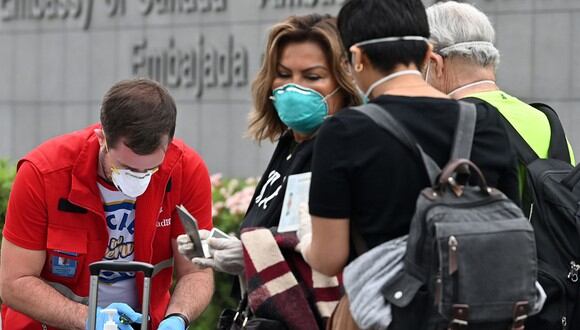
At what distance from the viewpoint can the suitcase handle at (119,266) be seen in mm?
4074

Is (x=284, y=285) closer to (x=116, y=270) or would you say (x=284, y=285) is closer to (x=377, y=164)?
(x=377, y=164)

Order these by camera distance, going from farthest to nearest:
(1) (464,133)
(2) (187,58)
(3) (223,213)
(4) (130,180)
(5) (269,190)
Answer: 1. (2) (187,58)
2. (3) (223,213)
3. (4) (130,180)
4. (5) (269,190)
5. (1) (464,133)

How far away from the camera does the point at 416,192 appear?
10.7 feet

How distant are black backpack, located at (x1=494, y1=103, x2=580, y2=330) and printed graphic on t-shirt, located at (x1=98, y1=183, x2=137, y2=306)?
53.1 inches

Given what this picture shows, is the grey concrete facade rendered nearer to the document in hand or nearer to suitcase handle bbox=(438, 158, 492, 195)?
the document in hand

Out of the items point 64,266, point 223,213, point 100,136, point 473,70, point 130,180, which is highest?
point 473,70

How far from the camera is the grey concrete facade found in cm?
1078

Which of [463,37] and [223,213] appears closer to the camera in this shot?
[463,37]

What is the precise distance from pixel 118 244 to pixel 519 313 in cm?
167

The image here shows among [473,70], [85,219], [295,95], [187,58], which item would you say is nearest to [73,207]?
[85,219]

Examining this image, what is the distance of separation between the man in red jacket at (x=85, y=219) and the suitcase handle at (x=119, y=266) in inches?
6.8

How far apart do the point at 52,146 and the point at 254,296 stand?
1085 mm

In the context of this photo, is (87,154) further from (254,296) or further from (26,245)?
(254,296)

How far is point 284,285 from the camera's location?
362 centimetres
